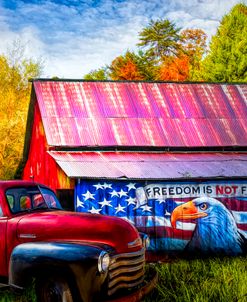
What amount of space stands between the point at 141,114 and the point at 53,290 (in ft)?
38.3

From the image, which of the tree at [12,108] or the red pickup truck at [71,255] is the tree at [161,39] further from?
the red pickup truck at [71,255]

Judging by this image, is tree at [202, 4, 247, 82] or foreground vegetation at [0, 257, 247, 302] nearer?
foreground vegetation at [0, 257, 247, 302]

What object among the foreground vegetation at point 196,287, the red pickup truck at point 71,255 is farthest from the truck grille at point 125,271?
the foreground vegetation at point 196,287

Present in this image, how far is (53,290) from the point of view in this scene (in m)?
5.79

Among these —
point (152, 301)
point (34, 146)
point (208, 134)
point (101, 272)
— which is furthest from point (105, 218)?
point (34, 146)

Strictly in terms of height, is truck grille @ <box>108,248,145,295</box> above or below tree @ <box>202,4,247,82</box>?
below

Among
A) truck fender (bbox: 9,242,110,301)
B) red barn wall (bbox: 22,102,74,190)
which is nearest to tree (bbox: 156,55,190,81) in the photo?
red barn wall (bbox: 22,102,74,190)

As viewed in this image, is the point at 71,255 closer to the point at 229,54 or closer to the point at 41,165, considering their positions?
the point at 41,165

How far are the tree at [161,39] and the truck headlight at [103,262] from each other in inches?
1666

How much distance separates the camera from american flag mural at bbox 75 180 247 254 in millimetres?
13141

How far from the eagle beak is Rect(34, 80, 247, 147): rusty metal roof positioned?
109 inches

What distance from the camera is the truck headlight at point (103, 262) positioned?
5568 millimetres

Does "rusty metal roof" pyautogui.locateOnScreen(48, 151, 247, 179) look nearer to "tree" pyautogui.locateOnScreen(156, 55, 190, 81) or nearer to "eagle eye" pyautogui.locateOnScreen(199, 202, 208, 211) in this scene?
"eagle eye" pyautogui.locateOnScreen(199, 202, 208, 211)

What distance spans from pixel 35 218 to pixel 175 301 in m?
2.65
